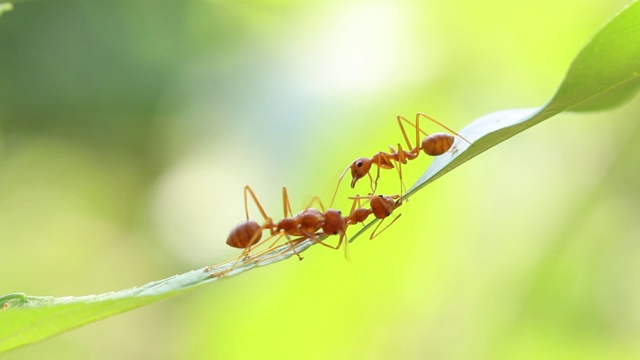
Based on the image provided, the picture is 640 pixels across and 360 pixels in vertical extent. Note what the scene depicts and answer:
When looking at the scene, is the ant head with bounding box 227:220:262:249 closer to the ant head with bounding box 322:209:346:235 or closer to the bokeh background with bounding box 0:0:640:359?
the ant head with bounding box 322:209:346:235

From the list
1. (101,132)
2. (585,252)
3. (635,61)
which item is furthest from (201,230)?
(635,61)

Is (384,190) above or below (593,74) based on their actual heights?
above

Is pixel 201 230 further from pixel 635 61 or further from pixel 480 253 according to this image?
pixel 635 61

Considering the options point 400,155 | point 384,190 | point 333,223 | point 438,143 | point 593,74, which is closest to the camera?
point 593,74

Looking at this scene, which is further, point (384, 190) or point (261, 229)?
point (384, 190)

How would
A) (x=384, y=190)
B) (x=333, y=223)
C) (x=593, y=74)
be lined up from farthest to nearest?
(x=384, y=190), (x=333, y=223), (x=593, y=74)

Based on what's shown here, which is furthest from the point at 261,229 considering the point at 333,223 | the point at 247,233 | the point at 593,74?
the point at 593,74

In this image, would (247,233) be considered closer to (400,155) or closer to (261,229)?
(261,229)
